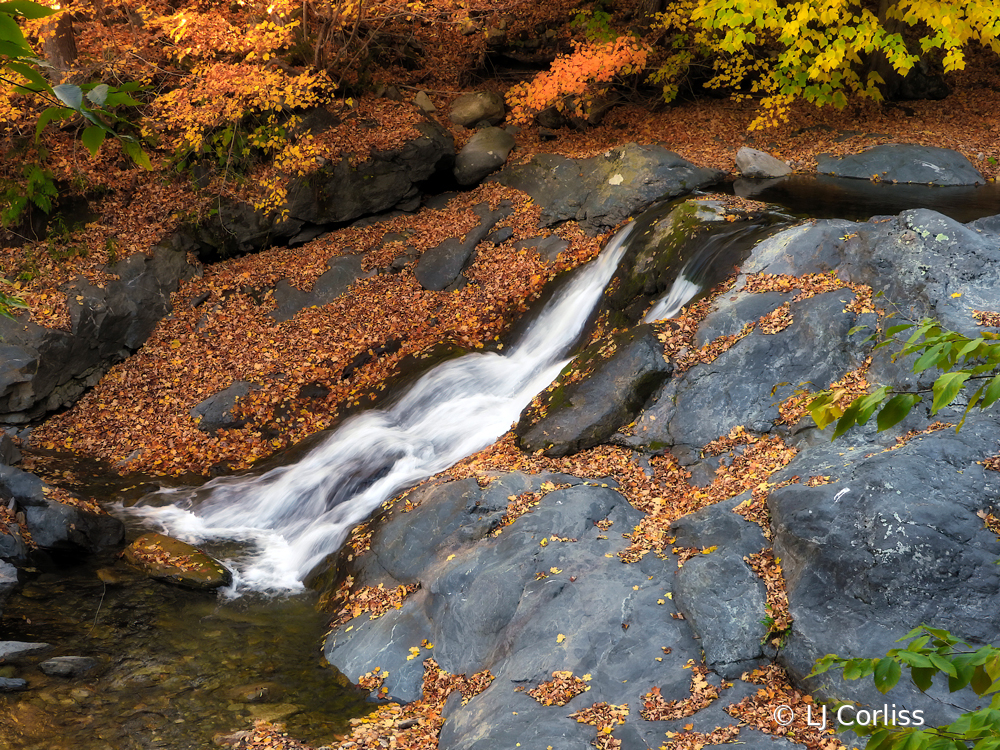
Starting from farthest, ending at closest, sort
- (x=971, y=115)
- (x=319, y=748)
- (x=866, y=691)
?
1. (x=971, y=115)
2. (x=319, y=748)
3. (x=866, y=691)

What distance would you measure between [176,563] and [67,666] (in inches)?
71.7

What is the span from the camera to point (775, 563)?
602 centimetres

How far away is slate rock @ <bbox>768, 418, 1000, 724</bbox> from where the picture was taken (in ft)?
17.2

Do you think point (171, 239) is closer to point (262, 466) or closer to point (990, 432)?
point (262, 466)

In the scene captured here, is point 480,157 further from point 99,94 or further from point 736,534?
point 99,94

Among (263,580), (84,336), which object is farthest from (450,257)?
(263,580)

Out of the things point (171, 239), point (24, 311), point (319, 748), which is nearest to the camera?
point (319, 748)

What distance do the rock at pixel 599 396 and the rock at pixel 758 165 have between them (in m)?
5.88

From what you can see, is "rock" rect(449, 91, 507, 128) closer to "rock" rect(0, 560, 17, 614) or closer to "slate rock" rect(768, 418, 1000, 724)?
"rock" rect(0, 560, 17, 614)

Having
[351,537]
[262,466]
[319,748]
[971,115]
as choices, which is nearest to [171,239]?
[262,466]

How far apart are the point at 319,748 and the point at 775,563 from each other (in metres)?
3.83

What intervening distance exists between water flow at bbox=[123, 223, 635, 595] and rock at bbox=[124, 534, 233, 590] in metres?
0.26

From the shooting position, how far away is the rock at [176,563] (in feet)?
27.1


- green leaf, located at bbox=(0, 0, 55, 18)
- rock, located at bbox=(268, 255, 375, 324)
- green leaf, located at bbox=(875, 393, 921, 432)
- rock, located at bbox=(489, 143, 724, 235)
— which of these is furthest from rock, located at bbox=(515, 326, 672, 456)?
green leaf, located at bbox=(0, 0, 55, 18)
